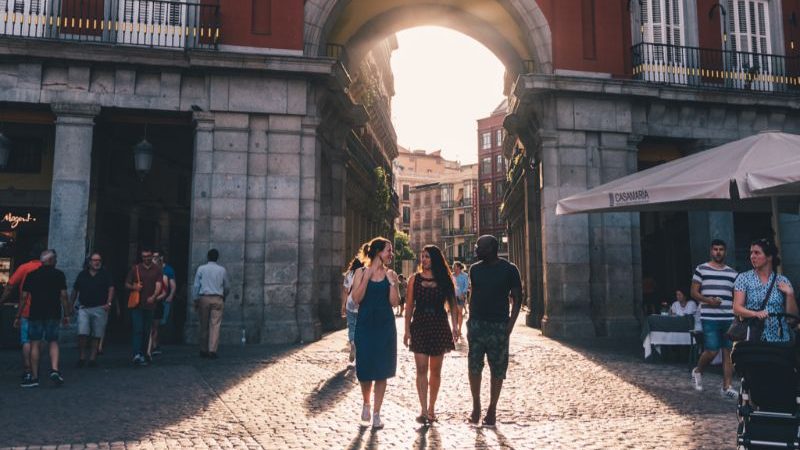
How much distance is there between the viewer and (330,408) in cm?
634

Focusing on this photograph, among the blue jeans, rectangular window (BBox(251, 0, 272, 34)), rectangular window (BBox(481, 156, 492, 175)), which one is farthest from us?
rectangular window (BBox(481, 156, 492, 175))

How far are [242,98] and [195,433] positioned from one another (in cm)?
867

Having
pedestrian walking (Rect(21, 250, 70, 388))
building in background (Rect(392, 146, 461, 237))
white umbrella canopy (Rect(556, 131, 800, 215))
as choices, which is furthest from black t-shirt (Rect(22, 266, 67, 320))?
building in background (Rect(392, 146, 461, 237))

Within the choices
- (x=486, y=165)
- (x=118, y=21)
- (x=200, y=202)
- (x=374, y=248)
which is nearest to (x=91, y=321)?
(x=200, y=202)

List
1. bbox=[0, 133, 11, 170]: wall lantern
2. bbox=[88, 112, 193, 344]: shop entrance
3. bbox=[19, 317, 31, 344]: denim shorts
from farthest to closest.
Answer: bbox=[88, 112, 193, 344]: shop entrance < bbox=[0, 133, 11, 170]: wall lantern < bbox=[19, 317, 31, 344]: denim shorts

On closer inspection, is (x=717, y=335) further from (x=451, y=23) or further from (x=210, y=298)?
(x=451, y=23)

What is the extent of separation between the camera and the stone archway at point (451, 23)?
1406 cm

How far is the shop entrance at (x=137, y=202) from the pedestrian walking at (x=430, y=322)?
352 inches

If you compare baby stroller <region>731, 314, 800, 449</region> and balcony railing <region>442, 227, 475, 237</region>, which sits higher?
balcony railing <region>442, 227, 475, 237</region>

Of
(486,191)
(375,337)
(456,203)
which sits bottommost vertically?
(375,337)

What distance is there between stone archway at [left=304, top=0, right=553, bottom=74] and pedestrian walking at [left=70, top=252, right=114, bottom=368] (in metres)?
6.98

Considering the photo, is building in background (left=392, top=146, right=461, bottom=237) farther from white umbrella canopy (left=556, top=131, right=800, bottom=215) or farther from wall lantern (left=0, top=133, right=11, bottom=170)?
white umbrella canopy (left=556, top=131, right=800, bottom=215)

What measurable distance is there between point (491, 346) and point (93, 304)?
6.51 meters

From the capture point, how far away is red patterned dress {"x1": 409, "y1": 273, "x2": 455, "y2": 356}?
18.7 ft
